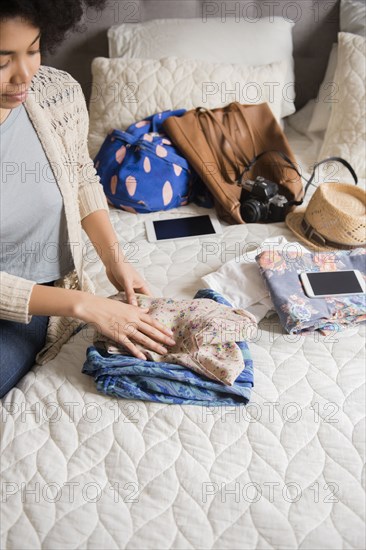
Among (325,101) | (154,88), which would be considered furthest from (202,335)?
(325,101)

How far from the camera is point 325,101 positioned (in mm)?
1953

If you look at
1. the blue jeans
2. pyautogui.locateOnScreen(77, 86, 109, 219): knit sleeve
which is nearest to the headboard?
pyautogui.locateOnScreen(77, 86, 109, 219): knit sleeve

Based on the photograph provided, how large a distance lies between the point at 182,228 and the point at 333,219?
419mm

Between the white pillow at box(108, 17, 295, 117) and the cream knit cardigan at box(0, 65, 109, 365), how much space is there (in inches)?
28.2

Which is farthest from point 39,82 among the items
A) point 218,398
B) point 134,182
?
point 218,398

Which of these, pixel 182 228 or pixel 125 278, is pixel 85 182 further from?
pixel 182 228

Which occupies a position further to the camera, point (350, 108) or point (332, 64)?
point (332, 64)

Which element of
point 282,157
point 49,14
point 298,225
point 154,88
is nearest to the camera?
point 49,14

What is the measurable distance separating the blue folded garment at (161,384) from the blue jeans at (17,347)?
17cm

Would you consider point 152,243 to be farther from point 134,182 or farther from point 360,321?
point 360,321

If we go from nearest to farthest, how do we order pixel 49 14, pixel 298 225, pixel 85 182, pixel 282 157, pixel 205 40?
pixel 49 14 < pixel 85 182 < pixel 298 225 < pixel 282 157 < pixel 205 40

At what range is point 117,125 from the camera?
5.96 feet

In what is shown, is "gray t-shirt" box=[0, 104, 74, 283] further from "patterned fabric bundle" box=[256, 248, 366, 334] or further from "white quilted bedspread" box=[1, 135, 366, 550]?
"patterned fabric bundle" box=[256, 248, 366, 334]

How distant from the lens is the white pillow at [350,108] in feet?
5.81
